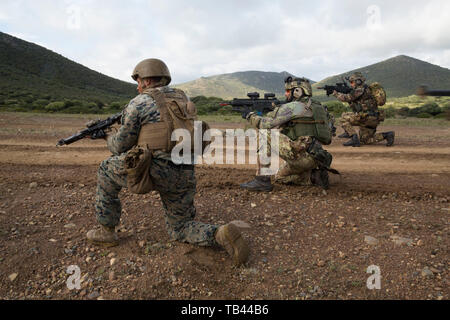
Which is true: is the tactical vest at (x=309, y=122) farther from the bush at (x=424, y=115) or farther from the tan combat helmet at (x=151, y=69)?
the bush at (x=424, y=115)

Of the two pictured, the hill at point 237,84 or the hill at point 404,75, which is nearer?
the hill at point 404,75

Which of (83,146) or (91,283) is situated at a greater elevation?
(83,146)

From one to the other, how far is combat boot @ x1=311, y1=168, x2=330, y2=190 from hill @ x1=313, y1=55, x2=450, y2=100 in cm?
6205

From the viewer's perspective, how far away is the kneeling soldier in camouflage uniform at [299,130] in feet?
16.5

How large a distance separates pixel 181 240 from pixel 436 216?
10.7 ft

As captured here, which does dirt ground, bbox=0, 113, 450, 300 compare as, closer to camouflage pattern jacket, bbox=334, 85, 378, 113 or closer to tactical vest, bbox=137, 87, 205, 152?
tactical vest, bbox=137, 87, 205, 152

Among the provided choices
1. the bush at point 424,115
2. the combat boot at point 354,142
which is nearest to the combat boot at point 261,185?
the combat boot at point 354,142

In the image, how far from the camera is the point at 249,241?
3.73m

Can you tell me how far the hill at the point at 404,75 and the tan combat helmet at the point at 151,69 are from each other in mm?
64382

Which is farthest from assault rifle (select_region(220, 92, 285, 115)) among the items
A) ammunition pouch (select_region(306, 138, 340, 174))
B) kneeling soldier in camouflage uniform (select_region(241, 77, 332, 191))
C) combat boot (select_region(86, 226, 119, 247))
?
combat boot (select_region(86, 226, 119, 247))

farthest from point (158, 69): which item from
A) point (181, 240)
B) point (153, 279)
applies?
point (153, 279)

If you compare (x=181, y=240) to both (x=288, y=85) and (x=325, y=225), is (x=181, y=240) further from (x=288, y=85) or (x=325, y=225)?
(x=288, y=85)

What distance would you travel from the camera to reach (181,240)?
3580 millimetres
